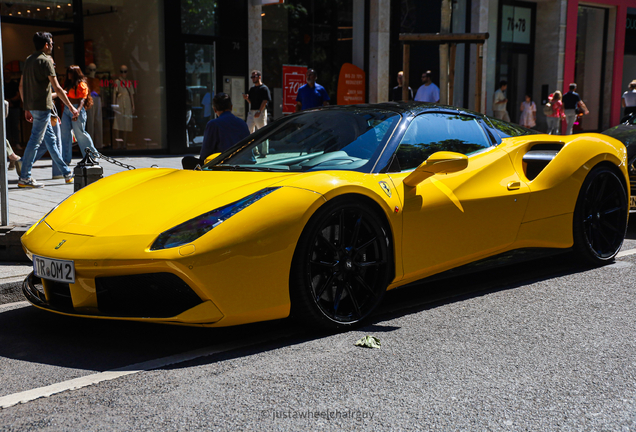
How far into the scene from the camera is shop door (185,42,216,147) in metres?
15.3

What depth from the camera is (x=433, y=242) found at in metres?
4.15

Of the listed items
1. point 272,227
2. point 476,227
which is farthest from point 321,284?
point 476,227

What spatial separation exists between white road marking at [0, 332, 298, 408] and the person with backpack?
17.2m

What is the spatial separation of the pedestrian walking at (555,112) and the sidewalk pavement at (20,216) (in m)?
11.2

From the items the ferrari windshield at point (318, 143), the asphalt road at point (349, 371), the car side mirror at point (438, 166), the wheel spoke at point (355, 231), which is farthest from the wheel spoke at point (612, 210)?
the wheel spoke at point (355, 231)

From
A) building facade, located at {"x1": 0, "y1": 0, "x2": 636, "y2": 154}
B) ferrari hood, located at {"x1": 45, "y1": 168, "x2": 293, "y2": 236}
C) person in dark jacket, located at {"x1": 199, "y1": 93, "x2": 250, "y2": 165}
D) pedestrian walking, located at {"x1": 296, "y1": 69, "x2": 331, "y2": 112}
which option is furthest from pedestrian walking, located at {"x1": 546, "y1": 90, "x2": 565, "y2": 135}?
ferrari hood, located at {"x1": 45, "y1": 168, "x2": 293, "y2": 236}

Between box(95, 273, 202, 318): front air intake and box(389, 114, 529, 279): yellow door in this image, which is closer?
box(95, 273, 202, 318): front air intake

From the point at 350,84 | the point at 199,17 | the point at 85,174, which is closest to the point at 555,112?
the point at 350,84

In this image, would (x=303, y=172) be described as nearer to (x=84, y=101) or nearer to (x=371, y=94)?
(x=84, y=101)

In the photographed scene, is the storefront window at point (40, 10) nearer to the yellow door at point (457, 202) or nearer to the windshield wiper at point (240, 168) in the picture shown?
the windshield wiper at point (240, 168)

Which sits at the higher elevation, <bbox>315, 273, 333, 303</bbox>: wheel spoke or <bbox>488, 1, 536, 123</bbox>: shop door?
<bbox>488, 1, 536, 123</bbox>: shop door

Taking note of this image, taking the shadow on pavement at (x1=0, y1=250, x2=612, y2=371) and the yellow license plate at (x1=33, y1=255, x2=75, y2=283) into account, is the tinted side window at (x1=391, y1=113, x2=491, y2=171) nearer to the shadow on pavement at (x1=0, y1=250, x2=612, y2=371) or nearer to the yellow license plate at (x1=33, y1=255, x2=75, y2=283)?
the shadow on pavement at (x1=0, y1=250, x2=612, y2=371)

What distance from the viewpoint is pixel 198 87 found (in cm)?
1541

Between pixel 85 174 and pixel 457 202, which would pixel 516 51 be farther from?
pixel 457 202
